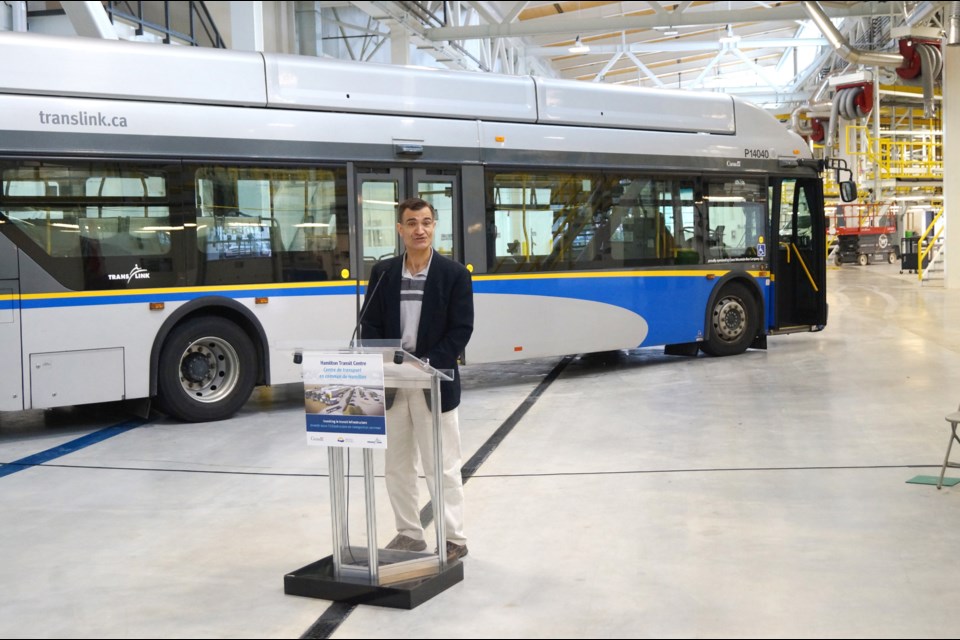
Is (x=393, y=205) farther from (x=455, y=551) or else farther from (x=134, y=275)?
(x=455, y=551)

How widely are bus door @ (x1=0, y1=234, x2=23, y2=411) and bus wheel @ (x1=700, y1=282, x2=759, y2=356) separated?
8.18m

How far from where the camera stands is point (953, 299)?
22.3 metres

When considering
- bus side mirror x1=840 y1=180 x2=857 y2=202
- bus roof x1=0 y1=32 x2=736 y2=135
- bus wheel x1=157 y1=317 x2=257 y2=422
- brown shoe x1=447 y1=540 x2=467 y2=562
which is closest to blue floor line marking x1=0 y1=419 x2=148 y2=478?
bus wheel x1=157 y1=317 x2=257 y2=422

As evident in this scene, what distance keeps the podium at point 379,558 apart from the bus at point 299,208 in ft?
15.9

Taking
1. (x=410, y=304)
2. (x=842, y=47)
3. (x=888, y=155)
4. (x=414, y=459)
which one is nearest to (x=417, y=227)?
(x=410, y=304)

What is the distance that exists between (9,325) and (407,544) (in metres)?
4.85

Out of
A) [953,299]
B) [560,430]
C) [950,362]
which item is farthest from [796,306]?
[953,299]

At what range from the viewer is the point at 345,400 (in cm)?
471

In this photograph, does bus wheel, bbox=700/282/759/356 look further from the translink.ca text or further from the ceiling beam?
the ceiling beam

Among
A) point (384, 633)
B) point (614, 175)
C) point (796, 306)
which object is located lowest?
point (384, 633)

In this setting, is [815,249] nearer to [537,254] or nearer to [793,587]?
[537,254]

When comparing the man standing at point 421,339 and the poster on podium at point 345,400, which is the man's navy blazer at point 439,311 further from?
the poster on podium at point 345,400

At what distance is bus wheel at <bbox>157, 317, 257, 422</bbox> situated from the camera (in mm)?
9453

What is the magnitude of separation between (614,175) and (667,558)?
767cm
